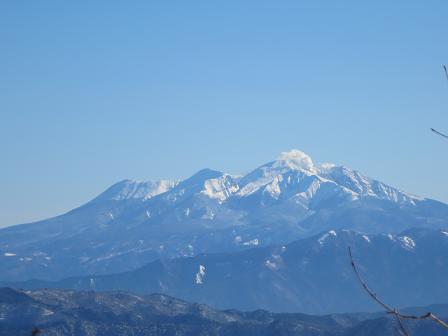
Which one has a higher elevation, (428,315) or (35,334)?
A: (35,334)

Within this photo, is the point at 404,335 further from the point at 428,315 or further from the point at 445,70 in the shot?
the point at 445,70

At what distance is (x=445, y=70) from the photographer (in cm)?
1233

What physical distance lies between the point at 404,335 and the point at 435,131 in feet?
9.02

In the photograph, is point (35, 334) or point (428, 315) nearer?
point (35, 334)

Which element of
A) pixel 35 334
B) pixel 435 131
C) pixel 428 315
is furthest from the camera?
pixel 435 131

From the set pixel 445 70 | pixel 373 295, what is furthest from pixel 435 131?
pixel 373 295

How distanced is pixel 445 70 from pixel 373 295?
3275 millimetres

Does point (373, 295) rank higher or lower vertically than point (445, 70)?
lower

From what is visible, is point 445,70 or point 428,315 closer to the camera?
point 428,315

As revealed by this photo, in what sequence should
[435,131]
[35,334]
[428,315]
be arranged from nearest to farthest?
1. [35,334]
2. [428,315]
3. [435,131]

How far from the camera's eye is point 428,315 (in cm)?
1116

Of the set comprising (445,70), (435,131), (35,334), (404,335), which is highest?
(445,70)

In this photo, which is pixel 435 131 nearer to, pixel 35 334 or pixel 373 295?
pixel 373 295

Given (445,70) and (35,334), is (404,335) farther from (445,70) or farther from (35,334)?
(35,334)
